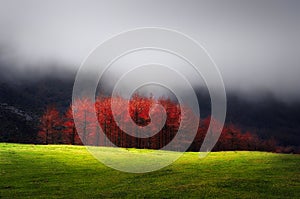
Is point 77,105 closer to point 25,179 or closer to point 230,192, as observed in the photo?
point 25,179

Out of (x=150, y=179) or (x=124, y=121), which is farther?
(x=124, y=121)

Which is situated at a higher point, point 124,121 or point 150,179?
point 124,121

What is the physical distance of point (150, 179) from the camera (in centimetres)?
4841

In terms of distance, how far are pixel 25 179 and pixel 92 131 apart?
7267cm

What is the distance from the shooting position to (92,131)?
121 meters

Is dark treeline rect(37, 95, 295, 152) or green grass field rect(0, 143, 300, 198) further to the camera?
dark treeline rect(37, 95, 295, 152)

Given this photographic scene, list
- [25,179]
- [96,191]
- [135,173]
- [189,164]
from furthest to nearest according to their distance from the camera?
[189,164] < [135,173] < [25,179] < [96,191]

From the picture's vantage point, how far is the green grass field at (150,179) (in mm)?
38844

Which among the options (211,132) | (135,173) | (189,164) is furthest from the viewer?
(211,132)

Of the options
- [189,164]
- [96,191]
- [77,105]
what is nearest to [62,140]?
[77,105]

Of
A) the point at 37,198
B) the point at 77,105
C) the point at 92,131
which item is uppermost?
the point at 77,105

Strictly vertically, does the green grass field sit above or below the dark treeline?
below

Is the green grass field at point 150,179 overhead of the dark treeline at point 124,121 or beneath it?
beneath

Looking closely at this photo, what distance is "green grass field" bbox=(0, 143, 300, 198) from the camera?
3884 centimetres
